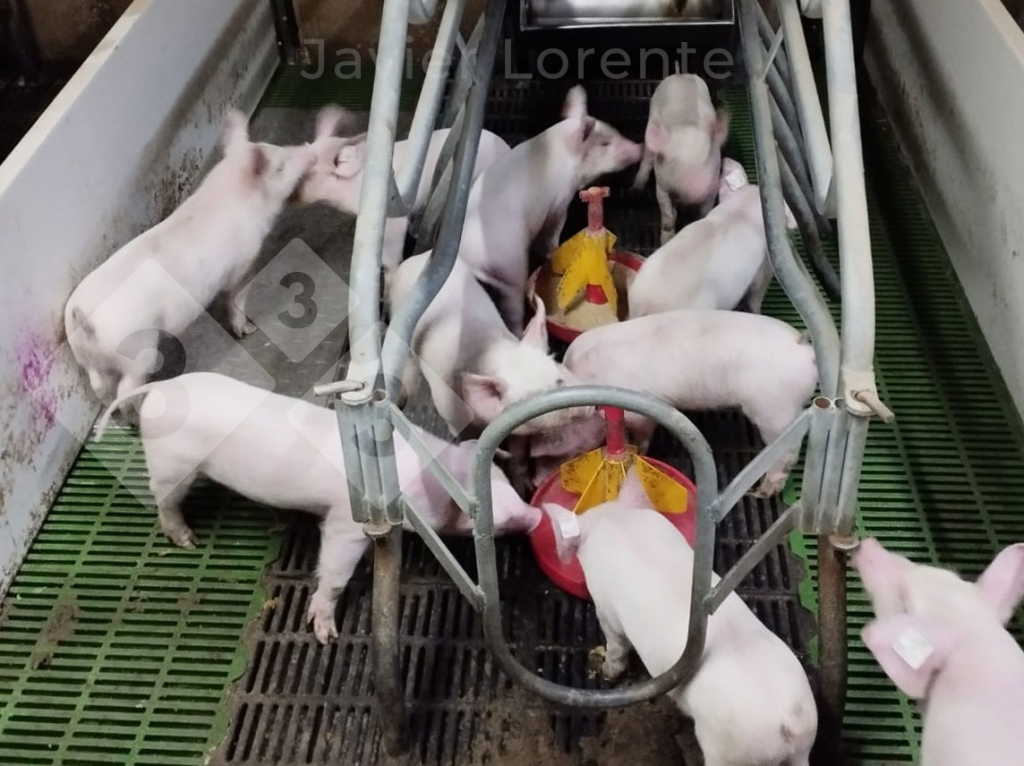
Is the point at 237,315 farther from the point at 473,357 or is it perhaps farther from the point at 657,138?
the point at 657,138

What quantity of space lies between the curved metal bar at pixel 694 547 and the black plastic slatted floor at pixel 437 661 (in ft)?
0.52

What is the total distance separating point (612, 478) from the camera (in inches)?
65.4

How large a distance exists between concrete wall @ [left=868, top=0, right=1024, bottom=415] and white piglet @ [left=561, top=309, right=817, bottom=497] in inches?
23.1

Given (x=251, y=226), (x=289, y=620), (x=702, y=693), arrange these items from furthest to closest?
1. (x=251, y=226)
2. (x=289, y=620)
3. (x=702, y=693)

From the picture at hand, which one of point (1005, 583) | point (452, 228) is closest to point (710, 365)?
point (452, 228)

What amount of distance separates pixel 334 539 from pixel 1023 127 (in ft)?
5.01

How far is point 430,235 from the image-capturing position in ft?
6.40

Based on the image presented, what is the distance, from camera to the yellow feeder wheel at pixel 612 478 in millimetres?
1646

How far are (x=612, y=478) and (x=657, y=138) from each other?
104 cm

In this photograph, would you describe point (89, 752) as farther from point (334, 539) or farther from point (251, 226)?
point (251, 226)

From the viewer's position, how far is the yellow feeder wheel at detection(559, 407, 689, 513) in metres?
1.65

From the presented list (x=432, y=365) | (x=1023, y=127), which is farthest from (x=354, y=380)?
(x=1023, y=127)

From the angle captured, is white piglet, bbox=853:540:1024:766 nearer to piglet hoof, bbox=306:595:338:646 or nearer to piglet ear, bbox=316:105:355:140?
piglet hoof, bbox=306:595:338:646

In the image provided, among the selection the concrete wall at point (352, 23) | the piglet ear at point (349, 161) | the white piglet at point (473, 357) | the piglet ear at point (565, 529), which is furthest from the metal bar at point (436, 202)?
the concrete wall at point (352, 23)
